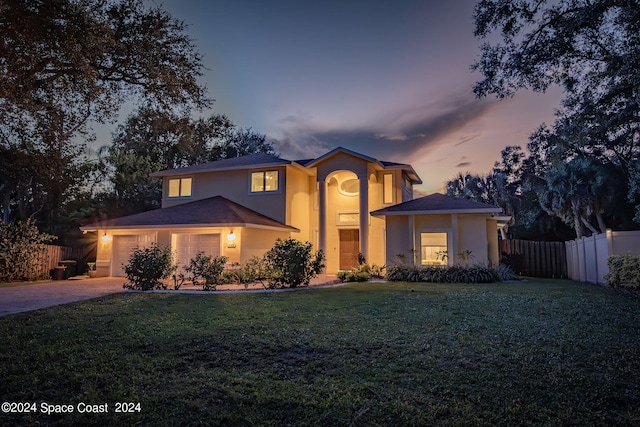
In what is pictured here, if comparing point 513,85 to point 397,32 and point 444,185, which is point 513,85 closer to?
point 397,32

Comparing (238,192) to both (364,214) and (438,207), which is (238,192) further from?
(438,207)

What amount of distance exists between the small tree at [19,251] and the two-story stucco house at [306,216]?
2.09 meters

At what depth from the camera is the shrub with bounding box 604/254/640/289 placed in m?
10.7

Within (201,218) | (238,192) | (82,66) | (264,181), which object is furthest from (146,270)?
(264,181)

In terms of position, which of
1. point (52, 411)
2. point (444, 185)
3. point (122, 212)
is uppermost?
point (444, 185)

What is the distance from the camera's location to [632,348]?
499 cm

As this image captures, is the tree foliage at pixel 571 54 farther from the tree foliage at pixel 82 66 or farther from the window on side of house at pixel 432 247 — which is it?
the tree foliage at pixel 82 66

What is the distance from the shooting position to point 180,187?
2169 centimetres

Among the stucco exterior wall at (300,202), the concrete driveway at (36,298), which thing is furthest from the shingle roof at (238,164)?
the concrete driveway at (36,298)

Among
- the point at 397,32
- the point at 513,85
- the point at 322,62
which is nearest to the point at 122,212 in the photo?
the point at 322,62

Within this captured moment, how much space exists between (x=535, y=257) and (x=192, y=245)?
54.8ft

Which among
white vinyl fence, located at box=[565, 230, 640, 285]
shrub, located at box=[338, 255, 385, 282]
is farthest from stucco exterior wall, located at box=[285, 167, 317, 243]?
white vinyl fence, located at box=[565, 230, 640, 285]

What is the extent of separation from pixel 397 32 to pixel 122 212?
22.6 meters

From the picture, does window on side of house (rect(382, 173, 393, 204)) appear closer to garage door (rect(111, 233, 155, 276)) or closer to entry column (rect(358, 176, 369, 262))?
entry column (rect(358, 176, 369, 262))
